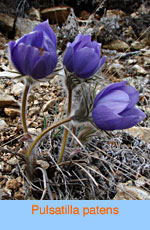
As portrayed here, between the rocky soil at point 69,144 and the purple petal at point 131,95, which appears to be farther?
the rocky soil at point 69,144

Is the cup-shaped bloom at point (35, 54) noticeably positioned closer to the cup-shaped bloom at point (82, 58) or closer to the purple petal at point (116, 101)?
the cup-shaped bloom at point (82, 58)

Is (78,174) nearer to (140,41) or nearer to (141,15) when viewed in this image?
(140,41)

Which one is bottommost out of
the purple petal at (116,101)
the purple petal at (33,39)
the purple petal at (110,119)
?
the purple petal at (110,119)

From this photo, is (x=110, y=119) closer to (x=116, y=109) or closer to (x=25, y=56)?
(x=116, y=109)

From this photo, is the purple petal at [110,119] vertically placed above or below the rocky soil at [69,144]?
above

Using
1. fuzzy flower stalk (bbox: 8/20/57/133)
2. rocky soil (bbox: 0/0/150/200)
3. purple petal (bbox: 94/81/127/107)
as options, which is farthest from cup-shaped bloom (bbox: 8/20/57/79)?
purple petal (bbox: 94/81/127/107)

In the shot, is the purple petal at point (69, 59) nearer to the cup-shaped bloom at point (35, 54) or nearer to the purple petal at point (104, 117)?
the cup-shaped bloom at point (35, 54)

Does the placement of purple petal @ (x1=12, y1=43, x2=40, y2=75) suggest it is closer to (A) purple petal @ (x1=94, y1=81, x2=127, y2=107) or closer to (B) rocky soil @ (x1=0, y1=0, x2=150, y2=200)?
(B) rocky soil @ (x1=0, y1=0, x2=150, y2=200)

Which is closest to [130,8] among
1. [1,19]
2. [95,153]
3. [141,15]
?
[141,15]

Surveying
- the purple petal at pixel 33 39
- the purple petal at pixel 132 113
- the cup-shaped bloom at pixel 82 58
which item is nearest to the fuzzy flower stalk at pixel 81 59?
the cup-shaped bloom at pixel 82 58
